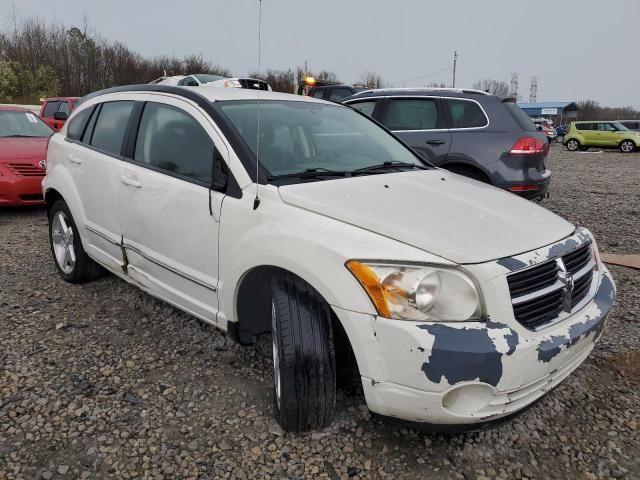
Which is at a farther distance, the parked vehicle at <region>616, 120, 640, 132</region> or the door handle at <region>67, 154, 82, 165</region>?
the parked vehicle at <region>616, 120, 640, 132</region>

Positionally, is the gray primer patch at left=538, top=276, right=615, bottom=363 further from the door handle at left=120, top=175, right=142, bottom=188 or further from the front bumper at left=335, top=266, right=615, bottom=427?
the door handle at left=120, top=175, right=142, bottom=188

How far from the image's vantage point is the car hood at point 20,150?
6.34m

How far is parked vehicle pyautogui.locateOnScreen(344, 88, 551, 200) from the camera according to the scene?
220 inches

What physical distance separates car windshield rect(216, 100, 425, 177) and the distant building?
62.1 meters

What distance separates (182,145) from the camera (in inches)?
113

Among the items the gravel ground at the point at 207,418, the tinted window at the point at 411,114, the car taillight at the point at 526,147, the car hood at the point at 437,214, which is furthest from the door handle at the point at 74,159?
the car taillight at the point at 526,147

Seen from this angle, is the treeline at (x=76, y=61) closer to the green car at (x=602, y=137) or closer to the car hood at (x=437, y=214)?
the green car at (x=602, y=137)

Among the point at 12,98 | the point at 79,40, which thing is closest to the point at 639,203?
the point at 12,98

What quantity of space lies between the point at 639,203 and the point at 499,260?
8150 mm

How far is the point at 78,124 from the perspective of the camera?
397cm

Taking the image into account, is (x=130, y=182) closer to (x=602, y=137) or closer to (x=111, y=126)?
(x=111, y=126)

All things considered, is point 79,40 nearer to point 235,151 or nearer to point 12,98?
point 12,98

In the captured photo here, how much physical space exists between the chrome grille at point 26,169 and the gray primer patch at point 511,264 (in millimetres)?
6281

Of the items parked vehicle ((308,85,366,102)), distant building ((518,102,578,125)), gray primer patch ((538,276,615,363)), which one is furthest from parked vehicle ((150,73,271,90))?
distant building ((518,102,578,125))
